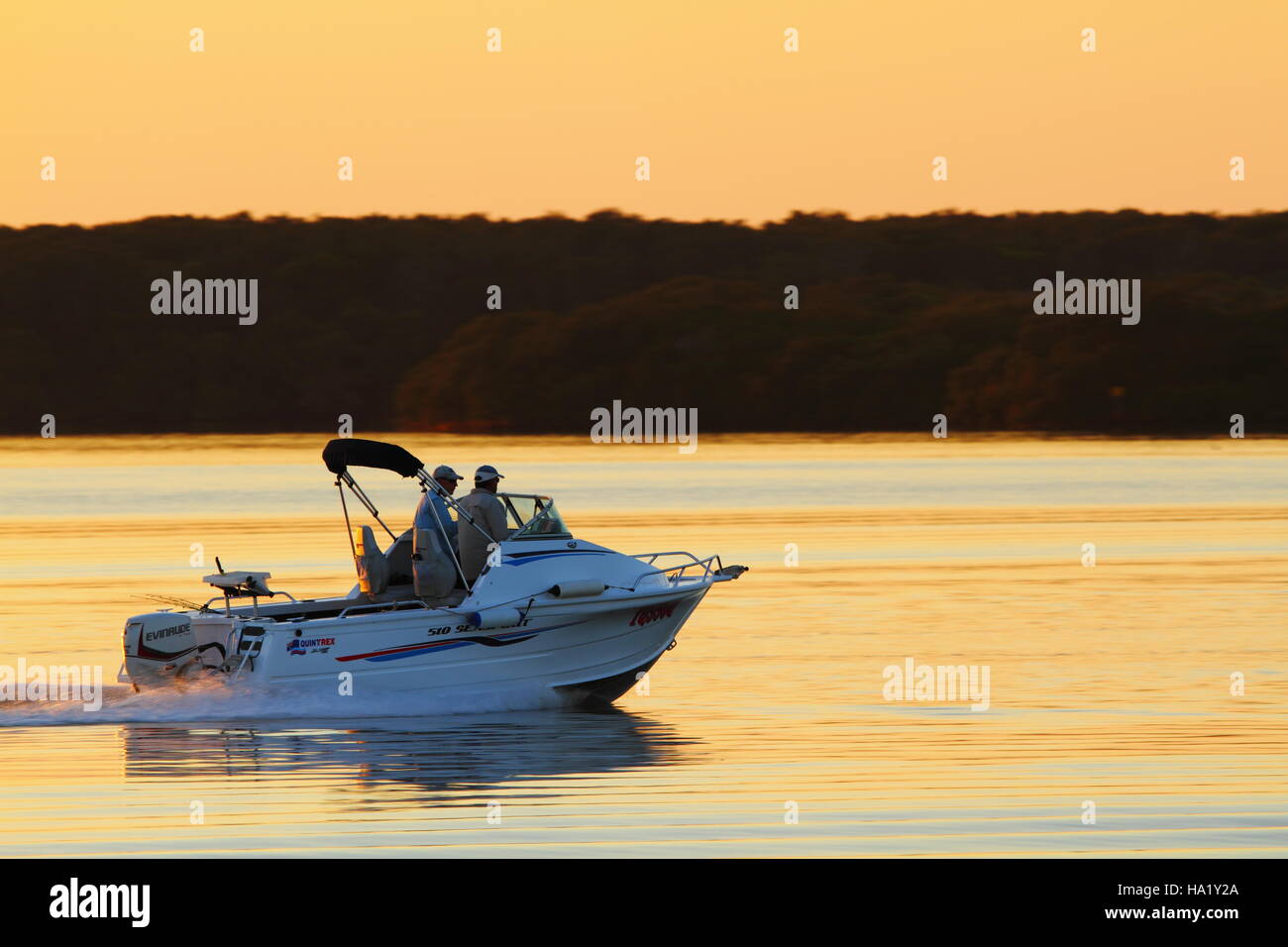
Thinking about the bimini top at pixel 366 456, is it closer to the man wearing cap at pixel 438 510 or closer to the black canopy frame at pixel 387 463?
the black canopy frame at pixel 387 463

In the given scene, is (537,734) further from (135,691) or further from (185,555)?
(185,555)

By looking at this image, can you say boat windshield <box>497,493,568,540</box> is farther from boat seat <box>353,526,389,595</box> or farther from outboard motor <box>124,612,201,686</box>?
outboard motor <box>124,612,201,686</box>

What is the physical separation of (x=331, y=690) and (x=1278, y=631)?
11153mm

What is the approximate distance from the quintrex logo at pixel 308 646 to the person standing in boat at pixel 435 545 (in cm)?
93

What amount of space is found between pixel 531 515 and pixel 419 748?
8.47ft

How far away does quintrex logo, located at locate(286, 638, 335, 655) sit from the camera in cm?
1639

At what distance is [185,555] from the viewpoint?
33188 mm

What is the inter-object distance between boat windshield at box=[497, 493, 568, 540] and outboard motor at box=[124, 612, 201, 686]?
10.0ft

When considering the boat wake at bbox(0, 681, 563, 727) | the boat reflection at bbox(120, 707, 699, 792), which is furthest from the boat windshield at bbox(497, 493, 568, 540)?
the boat reflection at bbox(120, 707, 699, 792)

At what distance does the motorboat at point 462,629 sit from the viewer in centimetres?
1642

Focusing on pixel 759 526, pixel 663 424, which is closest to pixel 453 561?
pixel 759 526

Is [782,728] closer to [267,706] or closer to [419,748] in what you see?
[419,748]

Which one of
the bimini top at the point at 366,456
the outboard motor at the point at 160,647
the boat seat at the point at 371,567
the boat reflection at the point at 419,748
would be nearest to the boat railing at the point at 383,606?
the boat seat at the point at 371,567

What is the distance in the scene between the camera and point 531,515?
16.8 m
